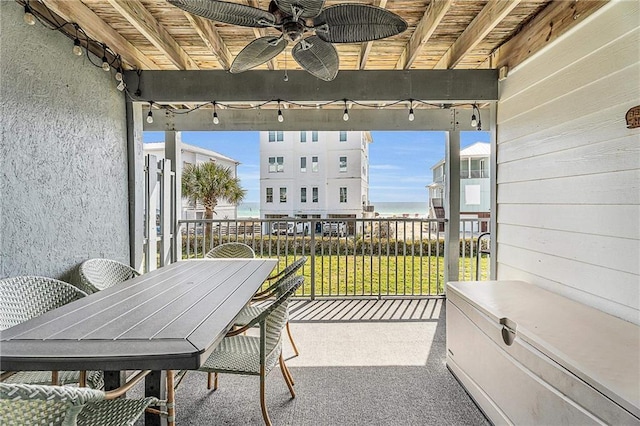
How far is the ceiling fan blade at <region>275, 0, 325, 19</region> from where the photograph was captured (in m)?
1.65

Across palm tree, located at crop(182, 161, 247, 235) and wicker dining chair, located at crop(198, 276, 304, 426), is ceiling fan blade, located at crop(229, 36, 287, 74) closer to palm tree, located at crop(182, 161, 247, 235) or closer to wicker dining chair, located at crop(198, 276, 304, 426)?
wicker dining chair, located at crop(198, 276, 304, 426)

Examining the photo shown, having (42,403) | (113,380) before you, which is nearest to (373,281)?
(113,380)

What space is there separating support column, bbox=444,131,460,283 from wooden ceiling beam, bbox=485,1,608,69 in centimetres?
127

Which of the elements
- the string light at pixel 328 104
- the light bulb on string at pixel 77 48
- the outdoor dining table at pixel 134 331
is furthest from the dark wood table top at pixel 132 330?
the string light at pixel 328 104

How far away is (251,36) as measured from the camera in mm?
3094

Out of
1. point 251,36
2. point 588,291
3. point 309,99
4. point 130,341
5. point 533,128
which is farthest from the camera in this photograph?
point 309,99

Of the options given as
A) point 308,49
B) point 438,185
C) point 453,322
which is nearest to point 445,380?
point 453,322

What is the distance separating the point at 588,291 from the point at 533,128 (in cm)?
134

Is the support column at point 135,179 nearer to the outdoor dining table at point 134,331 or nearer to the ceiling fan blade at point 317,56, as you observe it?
the outdoor dining table at point 134,331

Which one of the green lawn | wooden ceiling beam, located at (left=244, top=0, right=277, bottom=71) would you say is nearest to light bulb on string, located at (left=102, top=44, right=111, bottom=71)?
wooden ceiling beam, located at (left=244, top=0, right=277, bottom=71)

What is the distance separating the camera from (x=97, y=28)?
2740 millimetres

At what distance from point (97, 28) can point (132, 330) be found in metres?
2.57

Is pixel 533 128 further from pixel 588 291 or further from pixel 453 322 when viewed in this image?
pixel 453 322

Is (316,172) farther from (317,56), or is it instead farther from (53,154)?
(317,56)
